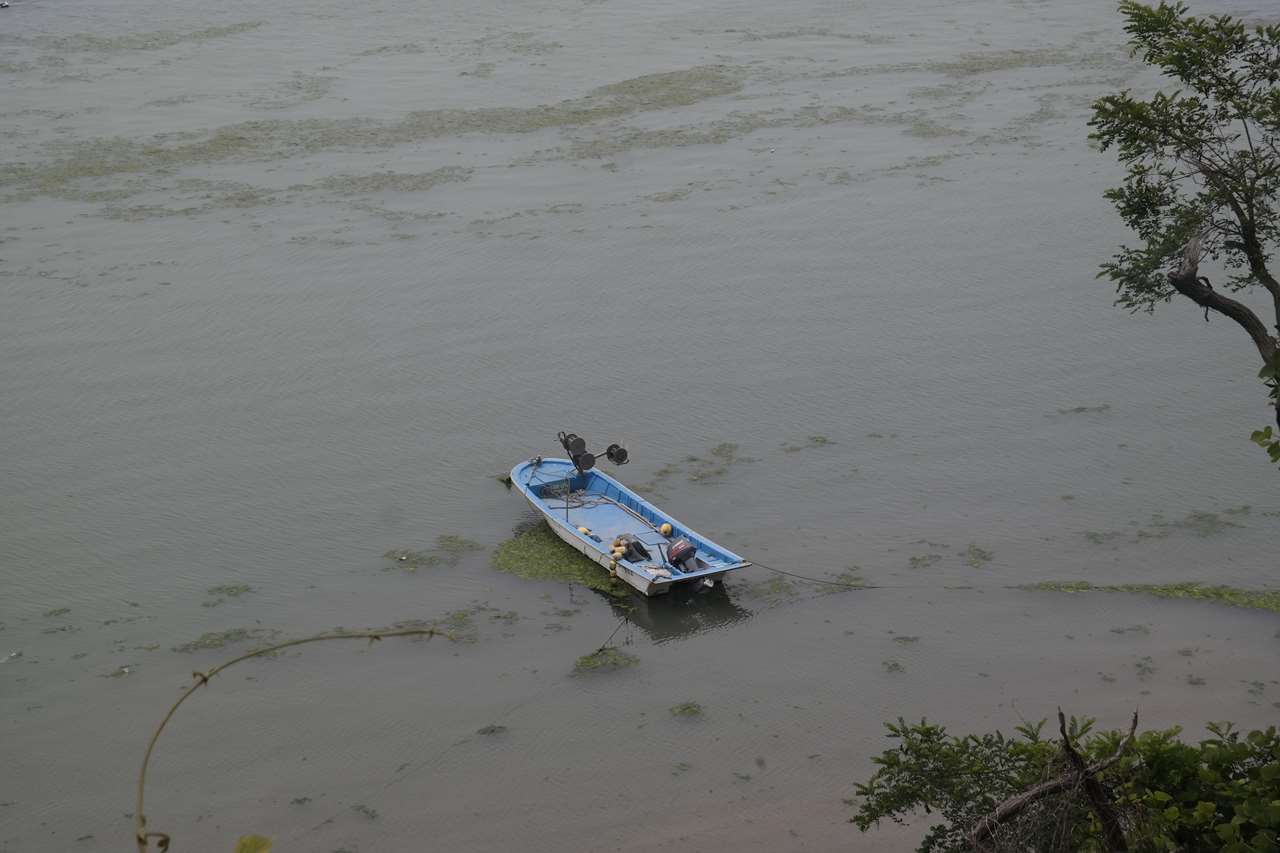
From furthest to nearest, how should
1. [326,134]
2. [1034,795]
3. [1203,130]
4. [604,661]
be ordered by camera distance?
[326,134] → [604,661] → [1203,130] → [1034,795]

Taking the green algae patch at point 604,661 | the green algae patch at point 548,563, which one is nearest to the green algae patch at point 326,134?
the green algae patch at point 548,563

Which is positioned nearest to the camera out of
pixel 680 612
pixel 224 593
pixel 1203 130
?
pixel 1203 130

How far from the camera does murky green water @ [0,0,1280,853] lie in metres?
11.3

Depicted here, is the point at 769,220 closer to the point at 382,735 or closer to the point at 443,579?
the point at 443,579

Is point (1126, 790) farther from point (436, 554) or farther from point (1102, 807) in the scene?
point (436, 554)

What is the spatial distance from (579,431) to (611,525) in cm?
259

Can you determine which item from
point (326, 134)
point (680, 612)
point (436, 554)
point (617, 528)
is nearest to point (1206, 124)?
point (680, 612)

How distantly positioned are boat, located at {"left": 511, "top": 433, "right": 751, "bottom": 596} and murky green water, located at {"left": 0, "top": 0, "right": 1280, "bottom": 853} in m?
0.46

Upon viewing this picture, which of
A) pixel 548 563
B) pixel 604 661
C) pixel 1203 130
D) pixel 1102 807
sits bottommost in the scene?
pixel 604 661

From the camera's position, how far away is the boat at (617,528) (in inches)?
510

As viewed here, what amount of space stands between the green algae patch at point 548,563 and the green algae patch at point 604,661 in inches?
33.3

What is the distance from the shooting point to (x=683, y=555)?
1295 cm

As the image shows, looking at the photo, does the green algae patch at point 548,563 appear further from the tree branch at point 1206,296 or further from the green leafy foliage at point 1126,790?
the tree branch at point 1206,296

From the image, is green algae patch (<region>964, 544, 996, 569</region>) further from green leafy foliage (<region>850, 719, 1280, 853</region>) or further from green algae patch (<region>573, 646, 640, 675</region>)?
green leafy foliage (<region>850, 719, 1280, 853</region>)
